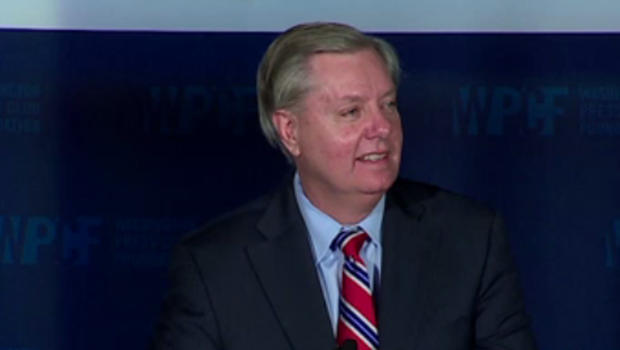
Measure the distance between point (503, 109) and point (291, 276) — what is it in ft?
3.10

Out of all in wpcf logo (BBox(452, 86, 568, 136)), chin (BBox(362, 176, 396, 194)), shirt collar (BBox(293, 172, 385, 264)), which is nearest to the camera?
chin (BBox(362, 176, 396, 194))

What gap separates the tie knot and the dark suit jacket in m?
0.04

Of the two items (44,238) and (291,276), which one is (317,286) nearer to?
(291,276)

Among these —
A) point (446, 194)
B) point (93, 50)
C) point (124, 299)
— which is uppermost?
point (93, 50)

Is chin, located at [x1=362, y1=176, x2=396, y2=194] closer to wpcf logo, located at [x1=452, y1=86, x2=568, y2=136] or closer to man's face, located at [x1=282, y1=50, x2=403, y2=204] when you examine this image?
man's face, located at [x1=282, y1=50, x2=403, y2=204]

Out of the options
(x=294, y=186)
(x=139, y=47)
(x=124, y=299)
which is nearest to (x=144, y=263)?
(x=124, y=299)

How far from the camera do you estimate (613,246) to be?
2814 mm

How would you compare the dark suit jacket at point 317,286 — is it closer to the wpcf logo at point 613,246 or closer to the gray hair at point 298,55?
the gray hair at point 298,55

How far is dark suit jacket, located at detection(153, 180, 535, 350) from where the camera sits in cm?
198

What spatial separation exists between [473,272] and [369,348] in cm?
21

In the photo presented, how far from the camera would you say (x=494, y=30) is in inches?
111

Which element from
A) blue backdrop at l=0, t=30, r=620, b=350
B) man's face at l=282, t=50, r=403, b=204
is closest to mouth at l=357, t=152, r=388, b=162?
man's face at l=282, t=50, r=403, b=204

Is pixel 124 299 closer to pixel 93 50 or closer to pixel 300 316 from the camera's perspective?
pixel 93 50

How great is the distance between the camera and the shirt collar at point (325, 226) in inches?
81.2
